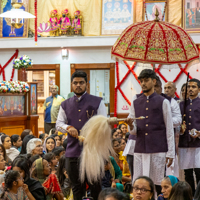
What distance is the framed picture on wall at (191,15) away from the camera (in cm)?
1087

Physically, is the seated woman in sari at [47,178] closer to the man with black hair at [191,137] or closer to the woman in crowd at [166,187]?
the woman in crowd at [166,187]

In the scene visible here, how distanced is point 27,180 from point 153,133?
4.44 ft

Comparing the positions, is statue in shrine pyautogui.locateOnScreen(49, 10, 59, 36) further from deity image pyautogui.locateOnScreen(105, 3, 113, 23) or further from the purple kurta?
the purple kurta

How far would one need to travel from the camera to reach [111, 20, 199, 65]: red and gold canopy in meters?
4.78

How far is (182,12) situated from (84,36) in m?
2.86

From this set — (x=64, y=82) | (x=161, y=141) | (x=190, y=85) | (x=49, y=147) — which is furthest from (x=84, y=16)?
(x=161, y=141)

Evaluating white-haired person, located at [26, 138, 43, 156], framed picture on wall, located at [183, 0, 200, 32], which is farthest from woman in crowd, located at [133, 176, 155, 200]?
framed picture on wall, located at [183, 0, 200, 32]

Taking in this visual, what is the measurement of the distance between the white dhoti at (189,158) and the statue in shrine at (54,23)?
7637 millimetres

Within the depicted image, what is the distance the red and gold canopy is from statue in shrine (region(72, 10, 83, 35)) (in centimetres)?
668

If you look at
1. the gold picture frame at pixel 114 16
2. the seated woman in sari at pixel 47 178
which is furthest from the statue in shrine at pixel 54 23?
the seated woman in sari at pixel 47 178

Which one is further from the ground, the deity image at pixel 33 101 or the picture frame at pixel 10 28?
the picture frame at pixel 10 28

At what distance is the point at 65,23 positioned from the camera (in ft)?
37.7

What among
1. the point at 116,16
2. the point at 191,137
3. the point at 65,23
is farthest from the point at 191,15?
the point at 191,137

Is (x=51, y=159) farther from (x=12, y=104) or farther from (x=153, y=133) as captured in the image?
(x=12, y=104)
